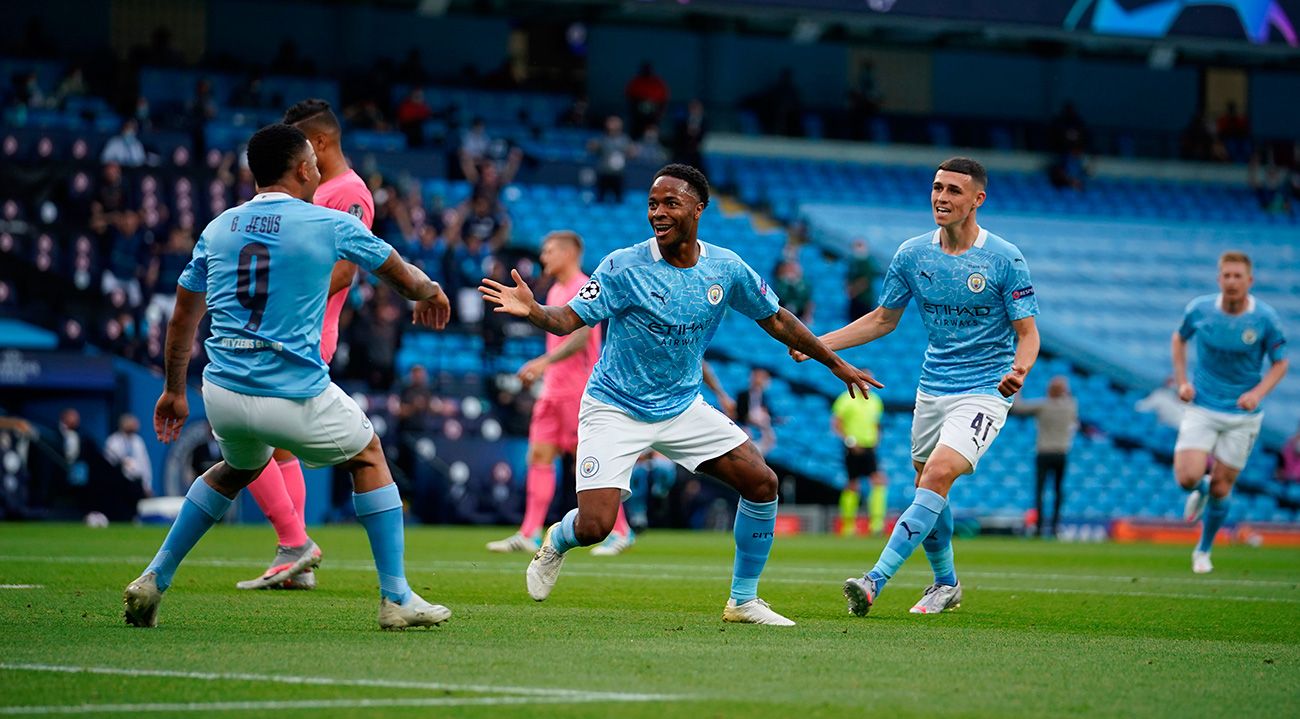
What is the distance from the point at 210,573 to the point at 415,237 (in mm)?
14628

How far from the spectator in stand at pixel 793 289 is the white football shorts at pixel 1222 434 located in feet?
39.8

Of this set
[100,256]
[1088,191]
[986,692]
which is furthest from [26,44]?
[986,692]

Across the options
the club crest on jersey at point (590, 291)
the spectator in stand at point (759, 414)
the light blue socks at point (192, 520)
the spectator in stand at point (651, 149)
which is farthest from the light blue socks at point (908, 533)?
the spectator in stand at point (651, 149)

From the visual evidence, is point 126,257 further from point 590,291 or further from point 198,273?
point 198,273

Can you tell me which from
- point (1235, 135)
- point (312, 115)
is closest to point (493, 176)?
point (312, 115)

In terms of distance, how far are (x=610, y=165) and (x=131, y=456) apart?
11.9m

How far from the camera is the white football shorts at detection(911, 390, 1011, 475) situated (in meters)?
9.04

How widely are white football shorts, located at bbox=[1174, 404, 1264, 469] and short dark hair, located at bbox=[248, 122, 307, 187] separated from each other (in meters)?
9.06

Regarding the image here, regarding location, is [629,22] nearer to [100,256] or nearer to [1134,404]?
[1134,404]

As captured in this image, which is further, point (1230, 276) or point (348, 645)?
point (1230, 276)

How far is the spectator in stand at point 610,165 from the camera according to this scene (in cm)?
2998

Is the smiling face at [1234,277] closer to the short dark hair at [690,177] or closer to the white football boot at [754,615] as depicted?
the short dark hair at [690,177]

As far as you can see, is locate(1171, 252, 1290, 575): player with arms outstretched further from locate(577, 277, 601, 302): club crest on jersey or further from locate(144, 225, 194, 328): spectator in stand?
locate(144, 225, 194, 328): spectator in stand

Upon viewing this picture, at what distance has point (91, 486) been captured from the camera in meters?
20.5
